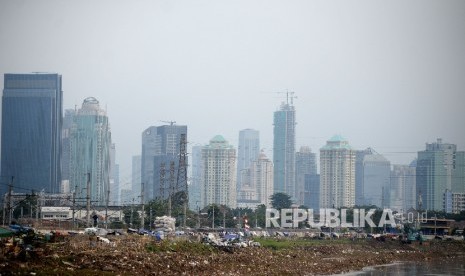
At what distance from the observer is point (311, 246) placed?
66188mm

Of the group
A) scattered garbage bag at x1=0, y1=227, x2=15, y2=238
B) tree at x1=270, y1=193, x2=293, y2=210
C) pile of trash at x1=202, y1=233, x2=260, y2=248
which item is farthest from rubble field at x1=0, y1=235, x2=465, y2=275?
tree at x1=270, y1=193, x2=293, y2=210

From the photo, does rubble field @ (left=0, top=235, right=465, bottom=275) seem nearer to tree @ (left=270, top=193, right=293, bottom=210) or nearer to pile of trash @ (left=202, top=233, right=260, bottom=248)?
pile of trash @ (left=202, top=233, right=260, bottom=248)

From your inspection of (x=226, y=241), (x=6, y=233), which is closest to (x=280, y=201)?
(x=226, y=241)

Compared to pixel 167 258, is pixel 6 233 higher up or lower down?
higher up

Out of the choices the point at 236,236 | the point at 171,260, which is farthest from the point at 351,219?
the point at 171,260

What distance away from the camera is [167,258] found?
117 ft

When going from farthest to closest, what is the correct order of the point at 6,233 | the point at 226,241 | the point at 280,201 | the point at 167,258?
the point at 280,201, the point at 226,241, the point at 6,233, the point at 167,258

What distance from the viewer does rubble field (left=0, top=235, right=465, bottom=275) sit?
1139 inches

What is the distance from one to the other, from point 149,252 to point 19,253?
29.7 feet

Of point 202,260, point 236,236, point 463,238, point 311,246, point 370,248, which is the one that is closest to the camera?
point 202,260

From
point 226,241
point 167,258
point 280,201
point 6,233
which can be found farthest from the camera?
point 280,201

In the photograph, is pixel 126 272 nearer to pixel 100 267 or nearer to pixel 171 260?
pixel 100 267

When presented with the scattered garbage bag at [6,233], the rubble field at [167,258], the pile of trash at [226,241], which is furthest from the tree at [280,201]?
the scattered garbage bag at [6,233]

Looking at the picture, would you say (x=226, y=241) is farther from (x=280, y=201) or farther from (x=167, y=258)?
(x=280, y=201)
